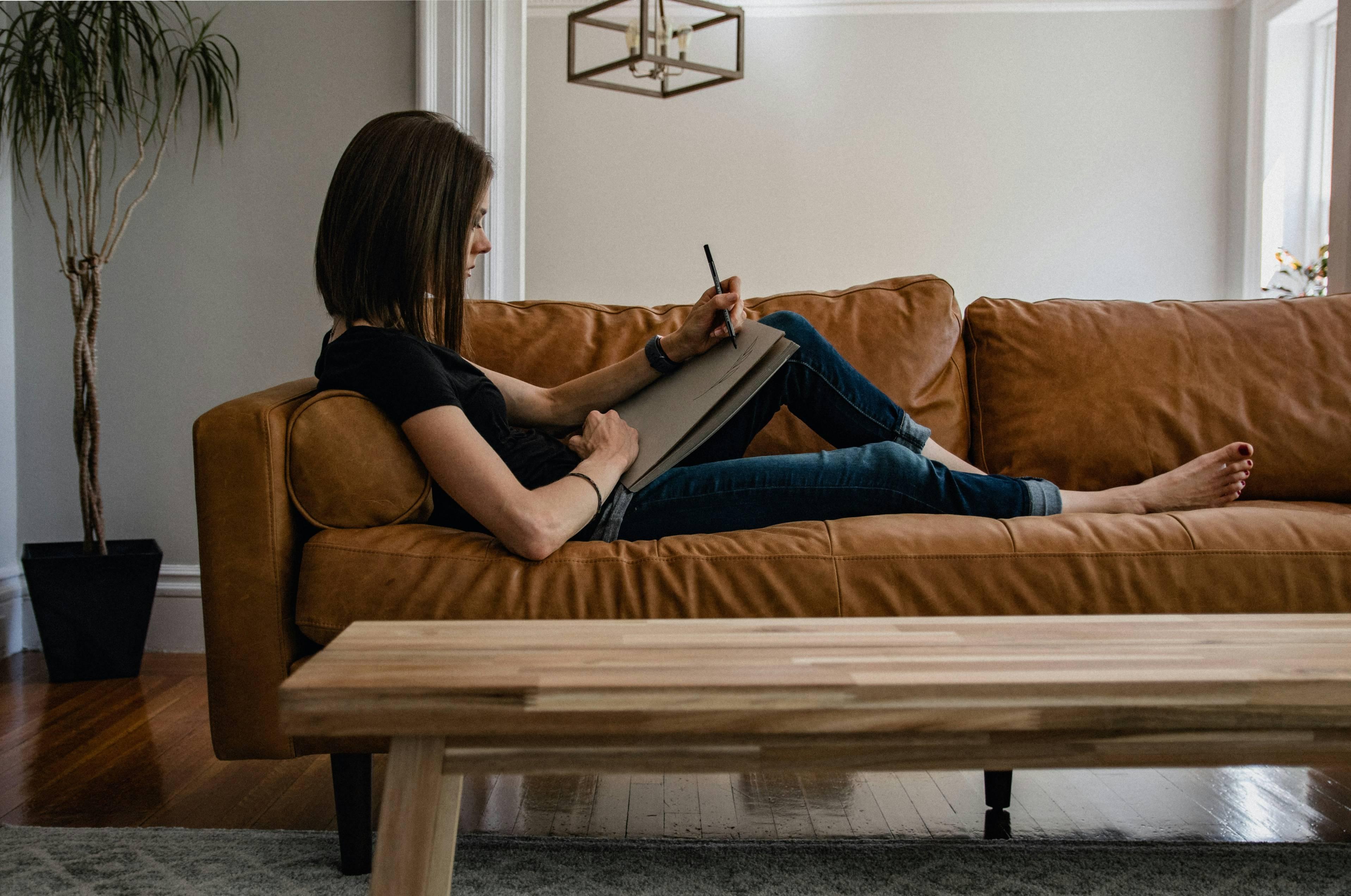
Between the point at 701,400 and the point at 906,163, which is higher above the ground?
the point at 906,163

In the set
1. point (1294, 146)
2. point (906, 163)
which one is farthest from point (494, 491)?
point (1294, 146)

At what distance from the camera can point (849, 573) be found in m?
1.31

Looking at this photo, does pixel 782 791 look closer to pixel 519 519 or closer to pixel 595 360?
pixel 519 519

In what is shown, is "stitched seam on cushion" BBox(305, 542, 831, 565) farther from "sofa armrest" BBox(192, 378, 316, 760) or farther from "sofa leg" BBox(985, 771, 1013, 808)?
"sofa leg" BBox(985, 771, 1013, 808)

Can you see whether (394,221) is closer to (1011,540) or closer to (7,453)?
(1011,540)

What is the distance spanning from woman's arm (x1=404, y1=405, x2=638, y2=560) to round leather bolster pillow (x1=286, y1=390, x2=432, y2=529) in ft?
0.16

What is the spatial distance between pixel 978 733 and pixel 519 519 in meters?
Answer: 0.71

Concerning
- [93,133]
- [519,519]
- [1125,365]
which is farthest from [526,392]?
[93,133]

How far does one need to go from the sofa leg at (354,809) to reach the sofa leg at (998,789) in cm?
87

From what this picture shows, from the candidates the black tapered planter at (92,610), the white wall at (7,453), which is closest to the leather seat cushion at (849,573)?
the black tapered planter at (92,610)

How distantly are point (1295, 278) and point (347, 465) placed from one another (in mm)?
4999

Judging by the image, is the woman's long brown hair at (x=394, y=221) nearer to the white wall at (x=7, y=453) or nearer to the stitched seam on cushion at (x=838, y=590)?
the stitched seam on cushion at (x=838, y=590)

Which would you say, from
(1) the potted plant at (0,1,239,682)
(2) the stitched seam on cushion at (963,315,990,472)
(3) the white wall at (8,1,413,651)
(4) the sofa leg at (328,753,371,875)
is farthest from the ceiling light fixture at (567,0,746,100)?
(4) the sofa leg at (328,753,371,875)

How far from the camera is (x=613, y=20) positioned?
5.36 metres
